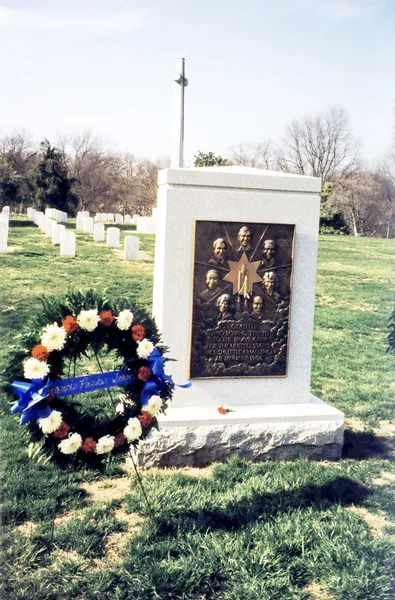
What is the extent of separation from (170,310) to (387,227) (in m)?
28.1

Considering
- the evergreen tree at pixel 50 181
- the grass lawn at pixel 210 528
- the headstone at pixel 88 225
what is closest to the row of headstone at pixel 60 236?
the headstone at pixel 88 225

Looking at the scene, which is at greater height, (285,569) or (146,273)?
(146,273)

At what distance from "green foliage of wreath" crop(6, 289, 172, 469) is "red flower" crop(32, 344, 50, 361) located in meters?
0.01

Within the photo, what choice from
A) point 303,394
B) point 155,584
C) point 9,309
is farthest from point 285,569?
point 9,309

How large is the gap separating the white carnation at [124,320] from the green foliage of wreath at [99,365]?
28 millimetres

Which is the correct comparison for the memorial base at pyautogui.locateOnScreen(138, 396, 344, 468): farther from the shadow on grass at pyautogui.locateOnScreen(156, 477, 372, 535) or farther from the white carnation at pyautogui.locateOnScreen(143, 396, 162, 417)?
the white carnation at pyautogui.locateOnScreen(143, 396, 162, 417)

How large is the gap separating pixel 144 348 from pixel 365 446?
7.83 ft

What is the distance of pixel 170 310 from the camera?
171 inches

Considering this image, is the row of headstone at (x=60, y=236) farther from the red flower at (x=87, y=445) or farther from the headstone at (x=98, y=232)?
the red flower at (x=87, y=445)

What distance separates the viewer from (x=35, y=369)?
307 centimetres

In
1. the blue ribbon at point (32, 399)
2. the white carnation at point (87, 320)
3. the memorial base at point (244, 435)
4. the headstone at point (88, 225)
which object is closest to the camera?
the blue ribbon at point (32, 399)

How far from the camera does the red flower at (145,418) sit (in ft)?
11.2

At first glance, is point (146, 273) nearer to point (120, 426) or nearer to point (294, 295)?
point (294, 295)

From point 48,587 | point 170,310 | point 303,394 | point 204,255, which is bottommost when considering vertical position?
point 48,587
